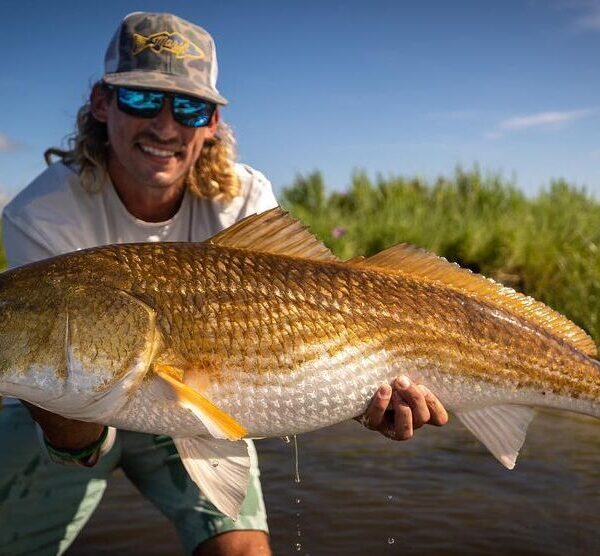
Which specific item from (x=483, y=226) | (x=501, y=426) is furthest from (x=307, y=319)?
(x=483, y=226)

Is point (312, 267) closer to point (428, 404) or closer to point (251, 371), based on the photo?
point (251, 371)

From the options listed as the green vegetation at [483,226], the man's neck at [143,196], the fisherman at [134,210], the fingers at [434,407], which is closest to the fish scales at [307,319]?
the fingers at [434,407]

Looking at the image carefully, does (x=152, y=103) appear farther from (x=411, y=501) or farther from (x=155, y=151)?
(x=411, y=501)

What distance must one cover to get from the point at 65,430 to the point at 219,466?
2.30ft

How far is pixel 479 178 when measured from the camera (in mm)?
13742

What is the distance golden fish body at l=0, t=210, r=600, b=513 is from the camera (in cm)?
271

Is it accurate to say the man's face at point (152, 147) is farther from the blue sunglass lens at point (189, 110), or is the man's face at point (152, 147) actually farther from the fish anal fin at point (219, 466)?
the fish anal fin at point (219, 466)

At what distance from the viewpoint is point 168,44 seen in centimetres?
406

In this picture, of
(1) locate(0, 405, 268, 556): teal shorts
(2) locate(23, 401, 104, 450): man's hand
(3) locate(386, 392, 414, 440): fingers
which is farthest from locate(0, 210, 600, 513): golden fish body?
(1) locate(0, 405, 268, 556): teal shorts

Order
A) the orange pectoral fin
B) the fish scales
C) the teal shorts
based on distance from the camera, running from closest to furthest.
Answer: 1. the orange pectoral fin
2. the fish scales
3. the teal shorts

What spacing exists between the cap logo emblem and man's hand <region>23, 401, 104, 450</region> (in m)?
1.72

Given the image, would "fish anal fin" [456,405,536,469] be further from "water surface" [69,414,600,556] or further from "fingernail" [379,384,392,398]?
"water surface" [69,414,600,556]

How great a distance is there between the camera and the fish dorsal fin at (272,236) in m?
3.01

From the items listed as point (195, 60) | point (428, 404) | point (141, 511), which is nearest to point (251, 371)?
point (428, 404)
